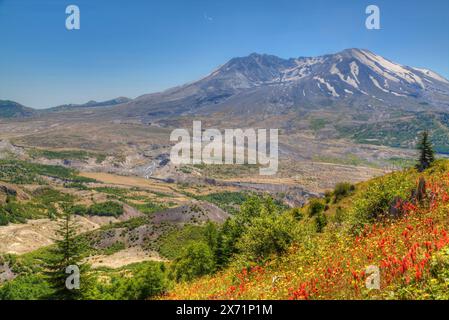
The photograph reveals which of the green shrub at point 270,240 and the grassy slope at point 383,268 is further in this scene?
the green shrub at point 270,240

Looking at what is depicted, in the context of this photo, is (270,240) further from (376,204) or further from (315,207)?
(315,207)

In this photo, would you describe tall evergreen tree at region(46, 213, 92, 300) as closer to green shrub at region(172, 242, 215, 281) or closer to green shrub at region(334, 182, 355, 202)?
green shrub at region(172, 242, 215, 281)

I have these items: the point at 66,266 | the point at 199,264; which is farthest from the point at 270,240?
the point at 199,264

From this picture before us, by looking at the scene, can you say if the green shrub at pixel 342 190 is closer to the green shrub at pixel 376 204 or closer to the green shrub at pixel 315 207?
the green shrub at pixel 315 207

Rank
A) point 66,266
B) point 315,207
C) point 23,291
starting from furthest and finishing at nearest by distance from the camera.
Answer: point 23,291 → point 315,207 → point 66,266

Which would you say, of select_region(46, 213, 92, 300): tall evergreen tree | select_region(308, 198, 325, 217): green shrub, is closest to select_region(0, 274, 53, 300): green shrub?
select_region(46, 213, 92, 300): tall evergreen tree

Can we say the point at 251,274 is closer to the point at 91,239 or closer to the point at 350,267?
the point at 350,267

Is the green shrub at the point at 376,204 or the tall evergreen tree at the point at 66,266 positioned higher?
the green shrub at the point at 376,204

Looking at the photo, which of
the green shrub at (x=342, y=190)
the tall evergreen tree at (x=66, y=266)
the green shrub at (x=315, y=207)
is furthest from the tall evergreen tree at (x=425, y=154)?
the tall evergreen tree at (x=66, y=266)

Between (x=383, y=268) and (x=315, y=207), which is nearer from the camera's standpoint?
(x=383, y=268)

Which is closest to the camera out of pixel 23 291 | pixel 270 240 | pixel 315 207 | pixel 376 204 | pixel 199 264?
pixel 270 240

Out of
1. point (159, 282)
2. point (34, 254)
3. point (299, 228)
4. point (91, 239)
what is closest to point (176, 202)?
point (91, 239)
